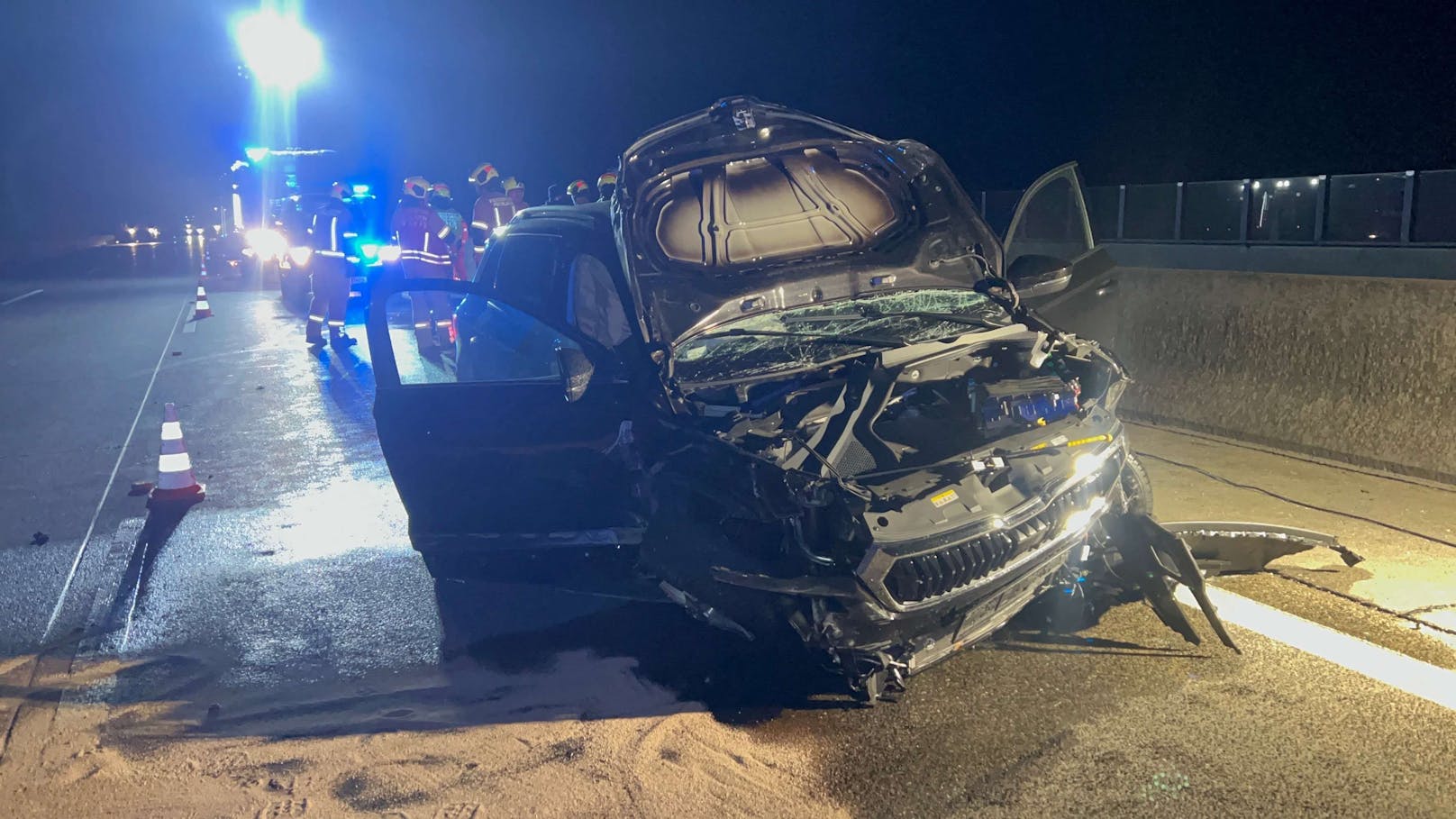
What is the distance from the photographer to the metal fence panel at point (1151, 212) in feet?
45.9

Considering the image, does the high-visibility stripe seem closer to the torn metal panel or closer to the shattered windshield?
the shattered windshield

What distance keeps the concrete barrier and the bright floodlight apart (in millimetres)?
41314

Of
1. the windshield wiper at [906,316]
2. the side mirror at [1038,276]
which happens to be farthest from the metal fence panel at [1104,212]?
the windshield wiper at [906,316]

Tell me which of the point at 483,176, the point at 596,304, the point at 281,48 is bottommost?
the point at 596,304

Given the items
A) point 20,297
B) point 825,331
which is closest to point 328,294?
point 825,331

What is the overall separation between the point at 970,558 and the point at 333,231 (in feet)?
40.3

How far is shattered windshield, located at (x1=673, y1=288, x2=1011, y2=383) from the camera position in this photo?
4566 mm

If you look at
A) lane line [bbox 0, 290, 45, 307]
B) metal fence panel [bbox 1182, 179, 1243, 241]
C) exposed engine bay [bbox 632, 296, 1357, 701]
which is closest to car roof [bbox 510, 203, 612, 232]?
exposed engine bay [bbox 632, 296, 1357, 701]

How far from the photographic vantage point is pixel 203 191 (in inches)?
3182

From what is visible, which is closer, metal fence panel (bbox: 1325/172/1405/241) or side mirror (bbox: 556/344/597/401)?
side mirror (bbox: 556/344/597/401)

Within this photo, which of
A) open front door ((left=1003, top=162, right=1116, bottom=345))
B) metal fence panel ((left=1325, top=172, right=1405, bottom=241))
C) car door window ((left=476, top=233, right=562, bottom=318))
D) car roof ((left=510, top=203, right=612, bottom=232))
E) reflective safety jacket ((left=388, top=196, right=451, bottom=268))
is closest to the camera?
open front door ((left=1003, top=162, right=1116, bottom=345))

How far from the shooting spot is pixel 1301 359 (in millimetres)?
7309

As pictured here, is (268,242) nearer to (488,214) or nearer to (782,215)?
(488,214)

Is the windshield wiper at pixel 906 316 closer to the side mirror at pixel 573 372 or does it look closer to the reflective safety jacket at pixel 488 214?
the side mirror at pixel 573 372
